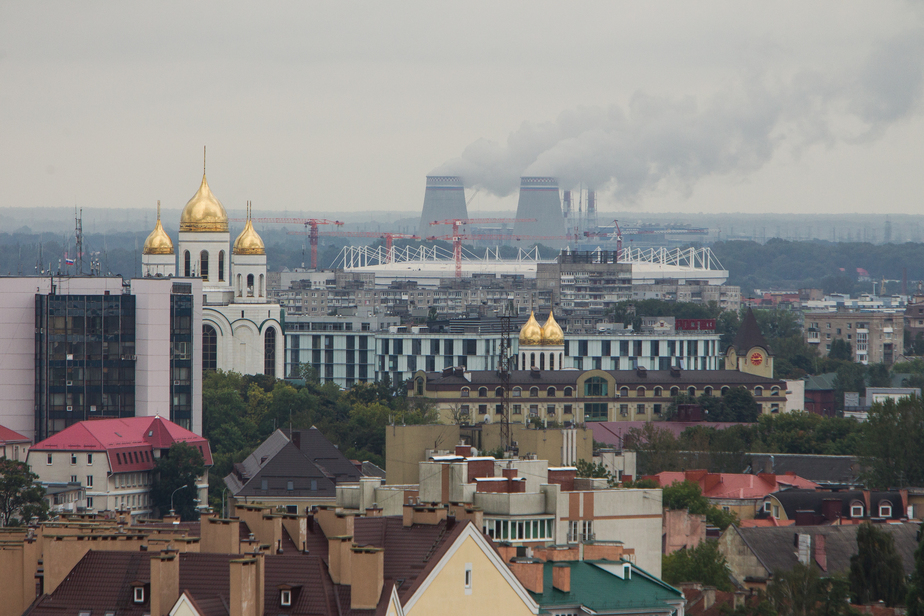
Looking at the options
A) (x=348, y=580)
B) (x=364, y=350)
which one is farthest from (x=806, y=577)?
(x=364, y=350)

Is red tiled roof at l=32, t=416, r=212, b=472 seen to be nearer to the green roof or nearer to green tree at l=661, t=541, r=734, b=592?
green tree at l=661, t=541, r=734, b=592

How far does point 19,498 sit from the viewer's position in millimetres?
63281

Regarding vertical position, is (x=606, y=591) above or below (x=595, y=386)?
above

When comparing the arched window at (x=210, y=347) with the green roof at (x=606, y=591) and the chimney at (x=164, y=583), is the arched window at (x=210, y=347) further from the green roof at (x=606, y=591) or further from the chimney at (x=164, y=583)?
the chimney at (x=164, y=583)

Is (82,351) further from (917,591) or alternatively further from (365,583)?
(365,583)

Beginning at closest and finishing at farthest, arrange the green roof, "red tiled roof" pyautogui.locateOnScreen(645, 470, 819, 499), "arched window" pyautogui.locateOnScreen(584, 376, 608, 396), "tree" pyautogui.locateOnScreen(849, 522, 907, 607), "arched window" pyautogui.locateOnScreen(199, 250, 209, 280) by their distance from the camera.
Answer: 1. the green roof
2. "tree" pyautogui.locateOnScreen(849, 522, 907, 607)
3. "red tiled roof" pyautogui.locateOnScreen(645, 470, 819, 499)
4. "arched window" pyautogui.locateOnScreen(199, 250, 209, 280)
5. "arched window" pyautogui.locateOnScreen(584, 376, 608, 396)

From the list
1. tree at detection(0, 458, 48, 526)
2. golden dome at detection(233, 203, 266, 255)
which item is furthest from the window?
tree at detection(0, 458, 48, 526)

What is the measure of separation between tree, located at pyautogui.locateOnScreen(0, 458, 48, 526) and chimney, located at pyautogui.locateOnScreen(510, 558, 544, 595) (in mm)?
28996

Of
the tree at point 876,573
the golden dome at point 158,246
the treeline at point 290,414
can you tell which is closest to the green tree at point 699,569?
the tree at point 876,573

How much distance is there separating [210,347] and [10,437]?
3623 centimetres

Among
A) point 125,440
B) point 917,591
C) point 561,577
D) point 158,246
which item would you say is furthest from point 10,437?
point 561,577

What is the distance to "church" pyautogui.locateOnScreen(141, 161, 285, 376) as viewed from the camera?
391 feet

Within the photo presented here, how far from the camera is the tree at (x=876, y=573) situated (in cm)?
4675

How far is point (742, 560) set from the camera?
52.9m
